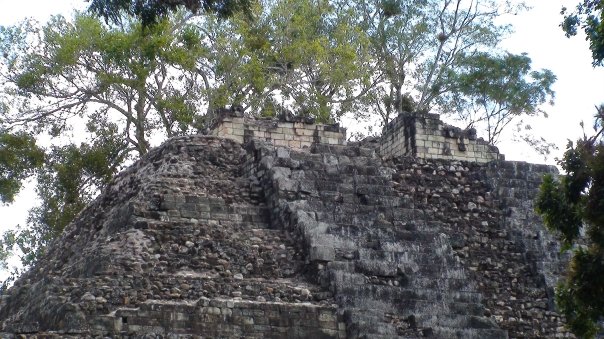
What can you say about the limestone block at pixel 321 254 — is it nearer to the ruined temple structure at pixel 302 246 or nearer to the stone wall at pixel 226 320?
the ruined temple structure at pixel 302 246

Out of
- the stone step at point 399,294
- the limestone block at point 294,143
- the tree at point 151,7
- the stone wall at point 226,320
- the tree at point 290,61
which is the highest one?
the tree at point 290,61

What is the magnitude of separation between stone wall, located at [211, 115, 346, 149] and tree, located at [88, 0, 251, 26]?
13.2 ft

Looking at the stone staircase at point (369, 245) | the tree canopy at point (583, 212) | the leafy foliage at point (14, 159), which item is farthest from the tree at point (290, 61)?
the tree canopy at point (583, 212)

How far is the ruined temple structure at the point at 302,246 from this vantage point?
62.5 feet

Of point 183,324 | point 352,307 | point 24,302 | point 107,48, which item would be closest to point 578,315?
point 352,307

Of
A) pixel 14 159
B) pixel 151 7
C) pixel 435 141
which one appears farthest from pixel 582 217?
pixel 14 159

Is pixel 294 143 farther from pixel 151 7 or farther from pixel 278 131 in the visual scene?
pixel 151 7

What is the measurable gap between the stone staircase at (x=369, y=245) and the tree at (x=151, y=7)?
9.42 ft

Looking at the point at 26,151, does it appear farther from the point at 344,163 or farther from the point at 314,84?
the point at 344,163

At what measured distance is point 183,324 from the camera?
18.5 m

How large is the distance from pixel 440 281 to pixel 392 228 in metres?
1.37

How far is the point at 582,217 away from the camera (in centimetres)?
1753

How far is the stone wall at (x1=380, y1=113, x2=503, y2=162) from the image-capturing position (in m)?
25.9

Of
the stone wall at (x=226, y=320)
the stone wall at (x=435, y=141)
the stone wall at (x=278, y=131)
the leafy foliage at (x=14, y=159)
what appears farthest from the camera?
the leafy foliage at (x=14, y=159)
